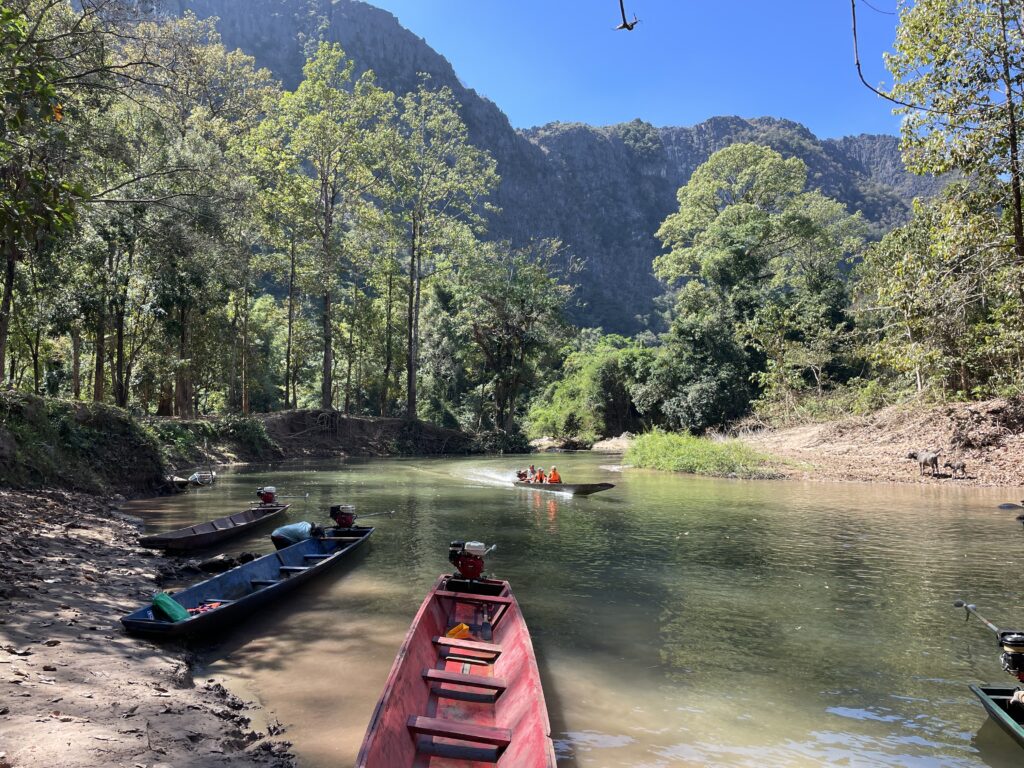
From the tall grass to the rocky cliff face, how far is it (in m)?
79.0

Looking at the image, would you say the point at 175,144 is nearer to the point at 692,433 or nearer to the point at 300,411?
the point at 300,411

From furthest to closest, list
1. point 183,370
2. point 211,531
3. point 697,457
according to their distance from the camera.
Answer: point 183,370
point 697,457
point 211,531

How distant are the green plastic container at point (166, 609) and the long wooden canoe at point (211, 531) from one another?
4837 mm

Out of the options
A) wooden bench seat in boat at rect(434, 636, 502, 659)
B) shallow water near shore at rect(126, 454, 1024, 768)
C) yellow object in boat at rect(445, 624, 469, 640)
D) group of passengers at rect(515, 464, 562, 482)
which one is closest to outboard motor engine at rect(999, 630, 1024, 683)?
shallow water near shore at rect(126, 454, 1024, 768)

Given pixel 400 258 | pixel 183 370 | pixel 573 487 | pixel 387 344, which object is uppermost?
pixel 400 258

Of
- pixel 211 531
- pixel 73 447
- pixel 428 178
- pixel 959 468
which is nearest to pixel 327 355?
pixel 428 178

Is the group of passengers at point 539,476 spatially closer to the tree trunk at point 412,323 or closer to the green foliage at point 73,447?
the green foliage at point 73,447

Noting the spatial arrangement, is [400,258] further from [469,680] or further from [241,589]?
[469,680]

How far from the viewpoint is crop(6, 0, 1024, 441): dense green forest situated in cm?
1386

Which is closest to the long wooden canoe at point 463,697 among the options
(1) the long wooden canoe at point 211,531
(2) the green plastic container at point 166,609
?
(2) the green plastic container at point 166,609

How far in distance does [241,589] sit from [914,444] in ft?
76.5

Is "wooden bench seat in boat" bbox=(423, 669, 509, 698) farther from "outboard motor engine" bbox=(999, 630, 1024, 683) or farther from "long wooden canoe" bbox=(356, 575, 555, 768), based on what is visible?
"outboard motor engine" bbox=(999, 630, 1024, 683)

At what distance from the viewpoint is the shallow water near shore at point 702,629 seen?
532 centimetres

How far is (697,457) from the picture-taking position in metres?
27.4
